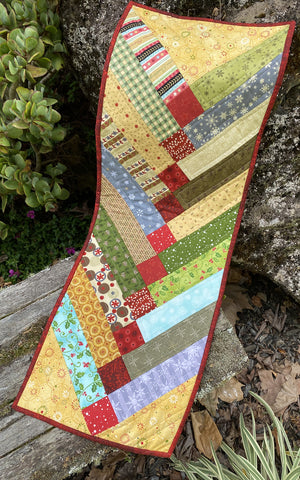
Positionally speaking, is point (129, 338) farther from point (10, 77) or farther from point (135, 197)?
point (10, 77)

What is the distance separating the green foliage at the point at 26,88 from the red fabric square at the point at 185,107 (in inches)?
20.7

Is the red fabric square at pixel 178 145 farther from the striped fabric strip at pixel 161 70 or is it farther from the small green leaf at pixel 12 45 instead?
the small green leaf at pixel 12 45

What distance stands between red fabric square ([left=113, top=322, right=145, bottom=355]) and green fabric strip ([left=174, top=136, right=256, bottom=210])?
2.10 feet

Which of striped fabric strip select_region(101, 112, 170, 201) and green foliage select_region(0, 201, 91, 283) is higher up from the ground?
striped fabric strip select_region(101, 112, 170, 201)

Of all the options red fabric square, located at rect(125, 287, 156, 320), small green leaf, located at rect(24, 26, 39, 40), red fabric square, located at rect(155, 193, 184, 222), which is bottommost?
red fabric square, located at rect(125, 287, 156, 320)

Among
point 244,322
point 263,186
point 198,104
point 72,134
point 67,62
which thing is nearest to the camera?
point 198,104

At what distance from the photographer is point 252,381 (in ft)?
6.42

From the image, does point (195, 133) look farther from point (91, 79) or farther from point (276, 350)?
point (276, 350)

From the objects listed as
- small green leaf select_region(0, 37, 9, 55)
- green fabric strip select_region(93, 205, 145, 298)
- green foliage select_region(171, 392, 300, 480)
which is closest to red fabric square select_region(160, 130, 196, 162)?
green fabric strip select_region(93, 205, 145, 298)

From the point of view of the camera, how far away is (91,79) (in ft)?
5.89

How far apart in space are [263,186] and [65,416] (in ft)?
4.69

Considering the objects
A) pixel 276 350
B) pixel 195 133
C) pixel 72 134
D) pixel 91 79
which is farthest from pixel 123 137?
pixel 276 350

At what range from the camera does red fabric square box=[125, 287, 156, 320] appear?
1632 mm

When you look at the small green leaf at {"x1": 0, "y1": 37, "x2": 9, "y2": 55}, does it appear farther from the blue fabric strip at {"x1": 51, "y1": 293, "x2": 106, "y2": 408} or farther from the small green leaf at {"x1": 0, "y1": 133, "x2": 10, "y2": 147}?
the blue fabric strip at {"x1": 51, "y1": 293, "x2": 106, "y2": 408}
